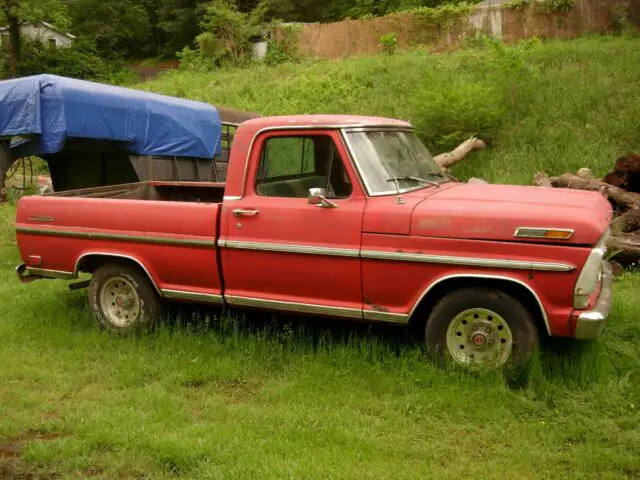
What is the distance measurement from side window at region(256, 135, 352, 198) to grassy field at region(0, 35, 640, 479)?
125 centimetres

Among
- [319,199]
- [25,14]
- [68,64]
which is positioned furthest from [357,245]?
[68,64]

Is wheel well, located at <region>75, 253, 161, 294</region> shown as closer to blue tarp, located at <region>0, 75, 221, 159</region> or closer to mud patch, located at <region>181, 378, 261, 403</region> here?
mud patch, located at <region>181, 378, 261, 403</region>

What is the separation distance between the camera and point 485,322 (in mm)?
4977

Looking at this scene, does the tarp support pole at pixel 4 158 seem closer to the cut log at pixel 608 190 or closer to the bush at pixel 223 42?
the cut log at pixel 608 190

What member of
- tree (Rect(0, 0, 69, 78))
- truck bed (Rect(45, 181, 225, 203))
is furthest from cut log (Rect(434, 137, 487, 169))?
tree (Rect(0, 0, 69, 78))

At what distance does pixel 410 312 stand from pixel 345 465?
61.1 inches

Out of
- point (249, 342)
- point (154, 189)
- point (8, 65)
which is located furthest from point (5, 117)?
point (8, 65)

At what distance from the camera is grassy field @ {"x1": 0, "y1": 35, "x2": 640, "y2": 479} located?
13.0ft

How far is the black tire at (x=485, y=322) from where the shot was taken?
15.9 feet

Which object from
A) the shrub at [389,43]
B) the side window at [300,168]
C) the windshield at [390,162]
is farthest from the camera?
the shrub at [389,43]

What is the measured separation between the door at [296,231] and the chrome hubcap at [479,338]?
2.56 ft

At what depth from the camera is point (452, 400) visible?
15.3ft

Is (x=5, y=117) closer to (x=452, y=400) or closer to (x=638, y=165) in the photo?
(x=452, y=400)

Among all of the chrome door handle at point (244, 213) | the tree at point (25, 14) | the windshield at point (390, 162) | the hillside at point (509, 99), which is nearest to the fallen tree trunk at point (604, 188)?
the hillside at point (509, 99)
